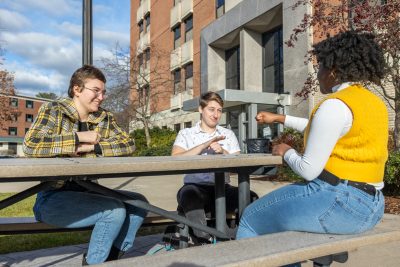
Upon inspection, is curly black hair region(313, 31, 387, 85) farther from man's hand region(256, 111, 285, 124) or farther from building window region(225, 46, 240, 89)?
building window region(225, 46, 240, 89)

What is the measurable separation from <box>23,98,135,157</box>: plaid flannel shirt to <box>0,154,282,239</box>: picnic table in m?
0.26

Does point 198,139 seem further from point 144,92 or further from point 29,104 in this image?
point 29,104

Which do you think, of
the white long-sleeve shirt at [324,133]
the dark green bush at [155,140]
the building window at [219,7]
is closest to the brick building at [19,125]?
the dark green bush at [155,140]

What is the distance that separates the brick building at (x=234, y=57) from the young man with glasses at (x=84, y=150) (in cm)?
899

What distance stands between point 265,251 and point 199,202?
4.62 ft

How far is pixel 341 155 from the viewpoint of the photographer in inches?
85.8

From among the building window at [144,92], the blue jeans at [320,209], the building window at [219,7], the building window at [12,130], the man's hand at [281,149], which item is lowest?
the blue jeans at [320,209]

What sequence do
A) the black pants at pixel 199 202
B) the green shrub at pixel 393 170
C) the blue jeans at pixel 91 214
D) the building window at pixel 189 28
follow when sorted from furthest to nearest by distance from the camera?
the building window at pixel 189 28 → the green shrub at pixel 393 170 → the black pants at pixel 199 202 → the blue jeans at pixel 91 214

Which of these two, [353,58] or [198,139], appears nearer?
[353,58]

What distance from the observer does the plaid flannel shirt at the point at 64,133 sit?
8.89ft

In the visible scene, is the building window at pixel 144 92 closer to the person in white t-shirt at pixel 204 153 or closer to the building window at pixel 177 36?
the building window at pixel 177 36

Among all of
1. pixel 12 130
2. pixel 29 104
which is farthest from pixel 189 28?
pixel 12 130

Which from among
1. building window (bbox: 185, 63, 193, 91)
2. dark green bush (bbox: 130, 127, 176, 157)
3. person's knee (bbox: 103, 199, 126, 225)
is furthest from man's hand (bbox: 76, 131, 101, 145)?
building window (bbox: 185, 63, 193, 91)

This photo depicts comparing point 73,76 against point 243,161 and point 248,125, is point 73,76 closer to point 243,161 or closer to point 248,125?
point 243,161
